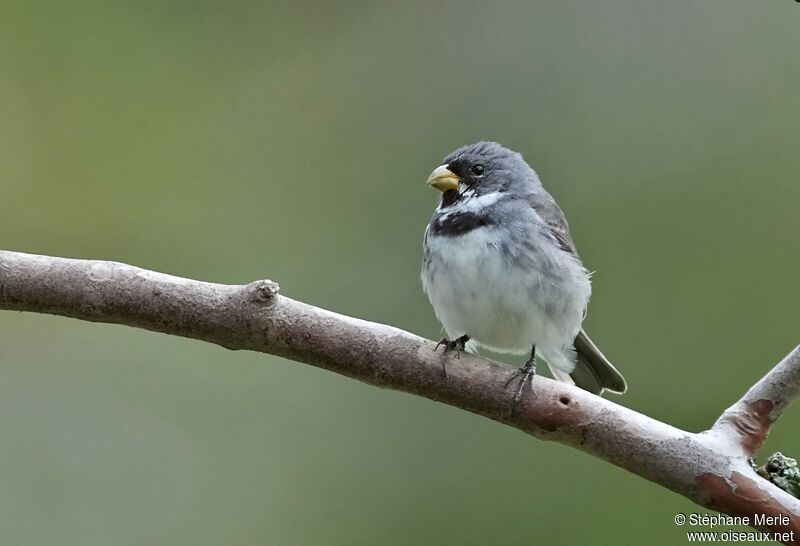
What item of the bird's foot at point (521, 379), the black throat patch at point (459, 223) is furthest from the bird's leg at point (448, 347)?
the black throat patch at point (459, 223)

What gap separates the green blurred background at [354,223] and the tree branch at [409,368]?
2.01m

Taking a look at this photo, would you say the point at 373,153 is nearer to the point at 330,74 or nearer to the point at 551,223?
the point at 330,74

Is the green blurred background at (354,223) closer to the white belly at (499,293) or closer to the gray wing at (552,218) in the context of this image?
the gray wing at (552,218)

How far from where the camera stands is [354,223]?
16.0 ft

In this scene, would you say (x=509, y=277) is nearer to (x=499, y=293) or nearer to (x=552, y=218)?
(x=499, y=293)

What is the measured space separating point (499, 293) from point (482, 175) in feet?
1.66

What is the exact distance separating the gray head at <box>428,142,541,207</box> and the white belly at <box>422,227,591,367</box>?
24cm

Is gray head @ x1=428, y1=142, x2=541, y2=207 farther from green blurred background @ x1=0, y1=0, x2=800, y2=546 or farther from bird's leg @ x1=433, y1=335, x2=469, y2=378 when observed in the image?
green blurred background @ x1=0, y1=0, x2=800, y2=546

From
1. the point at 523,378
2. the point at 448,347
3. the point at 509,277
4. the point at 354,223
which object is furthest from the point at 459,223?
the point at 354,223

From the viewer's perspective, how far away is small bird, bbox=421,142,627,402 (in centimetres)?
251

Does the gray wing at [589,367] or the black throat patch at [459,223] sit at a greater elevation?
the black throat patch at [459,223]

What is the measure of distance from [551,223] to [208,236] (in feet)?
8.30

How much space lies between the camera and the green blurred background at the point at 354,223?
4.29 m

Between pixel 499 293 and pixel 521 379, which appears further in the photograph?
pixel 499 293
